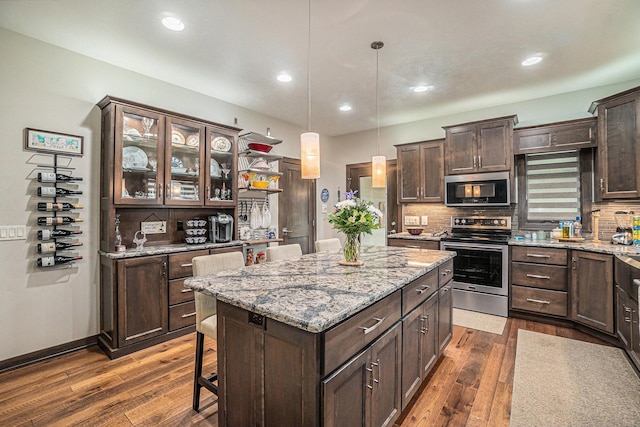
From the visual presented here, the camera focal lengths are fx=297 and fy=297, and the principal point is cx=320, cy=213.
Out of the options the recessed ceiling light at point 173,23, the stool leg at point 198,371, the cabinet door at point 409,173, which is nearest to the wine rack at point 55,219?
the recessed ceiling light at point 173,23

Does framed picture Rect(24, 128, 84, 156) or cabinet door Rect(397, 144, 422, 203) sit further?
cabinet door Rect(397, 144, 422, 203)

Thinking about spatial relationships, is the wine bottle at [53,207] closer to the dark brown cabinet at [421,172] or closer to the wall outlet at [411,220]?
the dark brown cabinet at [421,172]

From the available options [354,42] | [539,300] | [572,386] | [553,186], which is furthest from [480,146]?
[572,386]

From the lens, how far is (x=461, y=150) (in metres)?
4.30

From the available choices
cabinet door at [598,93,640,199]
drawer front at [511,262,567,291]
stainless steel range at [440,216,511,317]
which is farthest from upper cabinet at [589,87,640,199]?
stainless steel range at [440,216,511,317]

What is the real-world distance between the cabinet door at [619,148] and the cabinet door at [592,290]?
773 millimetres

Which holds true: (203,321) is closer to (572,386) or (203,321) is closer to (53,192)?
(53,192)

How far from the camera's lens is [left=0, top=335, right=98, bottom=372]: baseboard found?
2.57 m

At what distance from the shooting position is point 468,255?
13.0 feet

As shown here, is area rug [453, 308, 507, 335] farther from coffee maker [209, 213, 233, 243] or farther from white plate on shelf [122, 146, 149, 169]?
white plate on shelf [122, 146, 149, 169]

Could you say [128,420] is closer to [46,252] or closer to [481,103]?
[46,252]

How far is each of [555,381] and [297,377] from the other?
7.77ft

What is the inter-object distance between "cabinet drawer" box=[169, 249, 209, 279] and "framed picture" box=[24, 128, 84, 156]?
4.56ft

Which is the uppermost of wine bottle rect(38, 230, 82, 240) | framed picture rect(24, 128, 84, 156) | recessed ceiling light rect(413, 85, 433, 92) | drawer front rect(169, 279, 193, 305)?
recessed ceiling light rect(413, 85, 433, 92)
